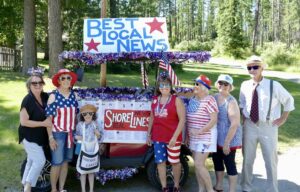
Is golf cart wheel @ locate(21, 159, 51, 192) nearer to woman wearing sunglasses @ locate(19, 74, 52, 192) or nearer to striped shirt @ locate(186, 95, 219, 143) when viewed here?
woman wearing sunglasses @ locate(19, 74, 52, 192)

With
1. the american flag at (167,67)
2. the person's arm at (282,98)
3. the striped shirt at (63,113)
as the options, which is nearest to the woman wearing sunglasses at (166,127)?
the american flag at (167,67)

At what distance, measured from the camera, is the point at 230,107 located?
5.15 meters

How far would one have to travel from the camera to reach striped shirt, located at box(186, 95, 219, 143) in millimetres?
5120

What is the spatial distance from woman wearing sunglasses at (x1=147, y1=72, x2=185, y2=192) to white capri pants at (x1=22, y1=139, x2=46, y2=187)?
150cm

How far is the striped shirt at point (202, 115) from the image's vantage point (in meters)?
5.12

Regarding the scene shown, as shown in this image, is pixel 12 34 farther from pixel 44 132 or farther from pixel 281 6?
pixel 281 6

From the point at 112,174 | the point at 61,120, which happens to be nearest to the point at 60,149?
the point at 61,120

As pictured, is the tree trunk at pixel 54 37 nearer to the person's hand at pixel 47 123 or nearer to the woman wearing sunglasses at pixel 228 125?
the person's hand at pixel 47 123

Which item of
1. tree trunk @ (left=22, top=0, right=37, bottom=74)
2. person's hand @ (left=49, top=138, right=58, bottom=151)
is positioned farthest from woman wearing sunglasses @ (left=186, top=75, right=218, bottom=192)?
tree trunk @ (left=22, top=0, right=37, bottom=74)

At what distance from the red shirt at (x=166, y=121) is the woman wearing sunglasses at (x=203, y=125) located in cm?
23

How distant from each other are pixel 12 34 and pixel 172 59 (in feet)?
58.7

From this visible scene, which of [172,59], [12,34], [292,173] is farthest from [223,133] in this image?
[12,34]

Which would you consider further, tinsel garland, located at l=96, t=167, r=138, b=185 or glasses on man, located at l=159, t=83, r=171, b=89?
tinsel garland, located at l=96, t=167, r=138, b=185

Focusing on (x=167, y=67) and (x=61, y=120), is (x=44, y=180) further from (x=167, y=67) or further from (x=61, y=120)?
(x=167, y=67)
